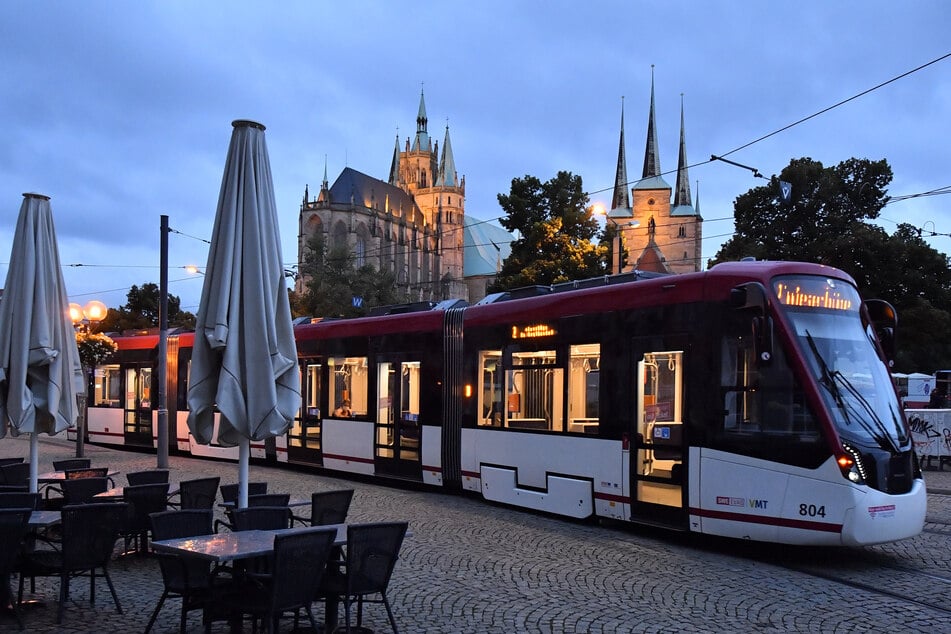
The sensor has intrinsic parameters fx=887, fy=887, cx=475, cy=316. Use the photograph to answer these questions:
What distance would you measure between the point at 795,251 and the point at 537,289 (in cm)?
3125

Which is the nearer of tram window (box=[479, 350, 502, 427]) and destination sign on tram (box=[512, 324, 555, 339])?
destination sign on tram (box=[512, 324, 555, 339])

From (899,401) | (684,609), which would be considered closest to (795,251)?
(899,401)

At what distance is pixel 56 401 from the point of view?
9.52 meters

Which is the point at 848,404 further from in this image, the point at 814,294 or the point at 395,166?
the point at 395,166

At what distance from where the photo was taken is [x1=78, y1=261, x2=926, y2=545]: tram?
8.80m

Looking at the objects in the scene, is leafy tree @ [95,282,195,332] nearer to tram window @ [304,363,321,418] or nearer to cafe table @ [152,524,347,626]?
tram window @ [304,363,321,418]

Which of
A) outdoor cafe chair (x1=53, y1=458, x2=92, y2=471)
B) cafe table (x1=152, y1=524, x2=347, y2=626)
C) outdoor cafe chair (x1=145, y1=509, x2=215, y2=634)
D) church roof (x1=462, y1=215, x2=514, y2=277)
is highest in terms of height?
church roof (x1=462, y1=215, x2=514, y2=277)

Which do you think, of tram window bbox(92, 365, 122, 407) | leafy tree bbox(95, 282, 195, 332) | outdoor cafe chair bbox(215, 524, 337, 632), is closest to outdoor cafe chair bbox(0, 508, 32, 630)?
outdoor cafe chair bbox(215, 524, 337, 632)

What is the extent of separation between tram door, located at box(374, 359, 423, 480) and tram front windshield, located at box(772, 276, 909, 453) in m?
7.38

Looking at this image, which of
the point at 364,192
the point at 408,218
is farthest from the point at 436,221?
the point at 364,192

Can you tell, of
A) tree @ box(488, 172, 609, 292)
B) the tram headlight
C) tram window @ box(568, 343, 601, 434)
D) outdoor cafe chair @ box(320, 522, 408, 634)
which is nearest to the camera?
outdoor cafe chair @ box(320, 522, 408, 634)

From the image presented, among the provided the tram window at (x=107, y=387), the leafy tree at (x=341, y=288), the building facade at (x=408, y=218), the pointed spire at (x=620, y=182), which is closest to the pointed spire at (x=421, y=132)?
the building facade at (x=408, y=218)

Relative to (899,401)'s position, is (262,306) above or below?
above

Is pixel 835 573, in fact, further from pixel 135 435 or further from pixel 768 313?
pixel 135 435
